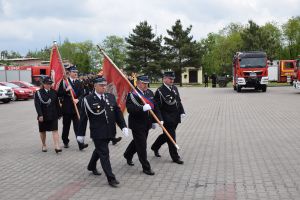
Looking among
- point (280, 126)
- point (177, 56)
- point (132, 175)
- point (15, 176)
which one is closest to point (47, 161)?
point (15, 176)

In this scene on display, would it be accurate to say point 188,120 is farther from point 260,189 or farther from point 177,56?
point 177,56

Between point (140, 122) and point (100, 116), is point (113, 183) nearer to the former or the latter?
point (100, 116)

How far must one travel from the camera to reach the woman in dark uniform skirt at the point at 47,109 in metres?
10.0

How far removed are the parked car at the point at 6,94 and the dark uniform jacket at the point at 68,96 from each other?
19732mm

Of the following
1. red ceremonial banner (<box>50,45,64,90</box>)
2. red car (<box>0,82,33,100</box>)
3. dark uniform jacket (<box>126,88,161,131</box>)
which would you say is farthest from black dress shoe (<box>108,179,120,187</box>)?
red car (<box>0,82,33,100</box>)

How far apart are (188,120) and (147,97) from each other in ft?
26.2

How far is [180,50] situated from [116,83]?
59359mm

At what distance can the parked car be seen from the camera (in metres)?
29.2

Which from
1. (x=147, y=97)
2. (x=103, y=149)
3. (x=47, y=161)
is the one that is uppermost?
(x=147, y=97)

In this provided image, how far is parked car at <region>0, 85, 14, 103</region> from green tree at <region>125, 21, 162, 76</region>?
1523 inches

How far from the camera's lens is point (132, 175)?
7.62m

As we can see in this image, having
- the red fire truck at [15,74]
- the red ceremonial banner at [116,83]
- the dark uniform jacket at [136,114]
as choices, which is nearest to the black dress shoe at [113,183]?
the dark uniform jacket at [136,114]

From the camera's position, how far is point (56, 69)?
36.9 ft

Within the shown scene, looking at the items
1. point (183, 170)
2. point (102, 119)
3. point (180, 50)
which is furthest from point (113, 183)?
point (180, 50)
